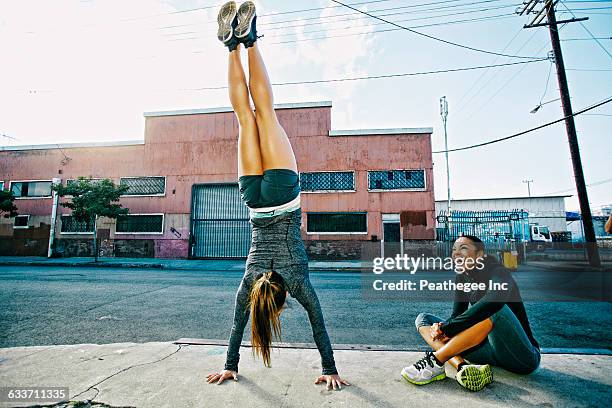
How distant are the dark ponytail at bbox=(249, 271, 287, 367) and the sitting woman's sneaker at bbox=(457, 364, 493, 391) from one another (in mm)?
1231

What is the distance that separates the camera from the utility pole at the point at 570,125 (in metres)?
10.6

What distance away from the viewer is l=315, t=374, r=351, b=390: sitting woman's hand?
6.81 feet

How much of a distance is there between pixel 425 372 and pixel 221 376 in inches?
55.0

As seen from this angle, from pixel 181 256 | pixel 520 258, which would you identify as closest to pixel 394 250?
pixel 520 258

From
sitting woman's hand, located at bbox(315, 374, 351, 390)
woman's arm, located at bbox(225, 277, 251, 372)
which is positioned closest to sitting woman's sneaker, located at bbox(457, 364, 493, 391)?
sitting woman's hand, located at bbox(315, 374, 351, 390)

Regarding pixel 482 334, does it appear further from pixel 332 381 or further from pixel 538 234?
pixel 538 234

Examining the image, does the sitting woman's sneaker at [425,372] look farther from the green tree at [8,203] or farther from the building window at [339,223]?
the green tree at [8,203]

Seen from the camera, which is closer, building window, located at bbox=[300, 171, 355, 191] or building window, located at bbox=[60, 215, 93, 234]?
building window, located at bbox=[300, 171, 355, 191]

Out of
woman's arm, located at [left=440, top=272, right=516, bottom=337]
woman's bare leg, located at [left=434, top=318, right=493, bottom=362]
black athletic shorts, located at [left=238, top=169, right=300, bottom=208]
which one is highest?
black athletic shorts, located at [left=238, top=169, right=300, bottom=208]

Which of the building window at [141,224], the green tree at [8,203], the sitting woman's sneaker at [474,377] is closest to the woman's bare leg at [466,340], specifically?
the sitting woman's sneaker at [474,377]

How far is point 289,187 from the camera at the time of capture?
216 cm

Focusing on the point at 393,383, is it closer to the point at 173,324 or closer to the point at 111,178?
the point at 173,324

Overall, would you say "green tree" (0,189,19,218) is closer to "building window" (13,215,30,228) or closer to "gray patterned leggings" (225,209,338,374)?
"building window" (13,215,30,228)

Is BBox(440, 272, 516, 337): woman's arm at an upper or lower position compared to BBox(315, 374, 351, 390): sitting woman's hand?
upper
